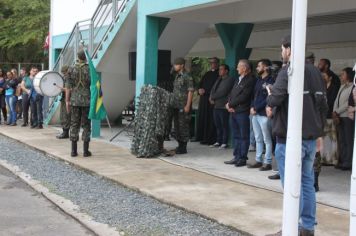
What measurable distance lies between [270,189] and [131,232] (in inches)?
98.7

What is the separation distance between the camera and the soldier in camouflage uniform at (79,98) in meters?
9.84

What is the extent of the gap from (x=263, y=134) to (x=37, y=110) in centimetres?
844

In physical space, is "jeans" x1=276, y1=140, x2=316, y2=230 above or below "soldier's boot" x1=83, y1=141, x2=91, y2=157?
above

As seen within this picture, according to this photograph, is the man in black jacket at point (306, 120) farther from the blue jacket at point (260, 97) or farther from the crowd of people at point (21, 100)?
the crowd of people at point (21, 100)

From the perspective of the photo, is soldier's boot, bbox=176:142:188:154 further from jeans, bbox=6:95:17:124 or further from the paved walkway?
jeans, bbox=6:95:17:124

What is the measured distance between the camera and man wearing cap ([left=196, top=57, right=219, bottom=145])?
11977mm

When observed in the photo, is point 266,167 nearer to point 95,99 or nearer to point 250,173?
point 250,173

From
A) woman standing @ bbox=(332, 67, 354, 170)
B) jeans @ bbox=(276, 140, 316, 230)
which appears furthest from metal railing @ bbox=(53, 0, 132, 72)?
jeans @ bbox=(276, 140, 316, 230)

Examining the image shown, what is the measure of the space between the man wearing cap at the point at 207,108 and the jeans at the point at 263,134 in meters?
3.10

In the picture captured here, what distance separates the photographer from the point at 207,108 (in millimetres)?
12375

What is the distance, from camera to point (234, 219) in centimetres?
578

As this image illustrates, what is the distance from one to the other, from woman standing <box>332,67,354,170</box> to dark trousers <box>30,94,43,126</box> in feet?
29.2

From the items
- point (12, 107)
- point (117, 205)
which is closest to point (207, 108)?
point (117, 205)

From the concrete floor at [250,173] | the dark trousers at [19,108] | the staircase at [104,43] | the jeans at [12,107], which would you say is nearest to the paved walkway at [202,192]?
the concrete floor at [250,173]
